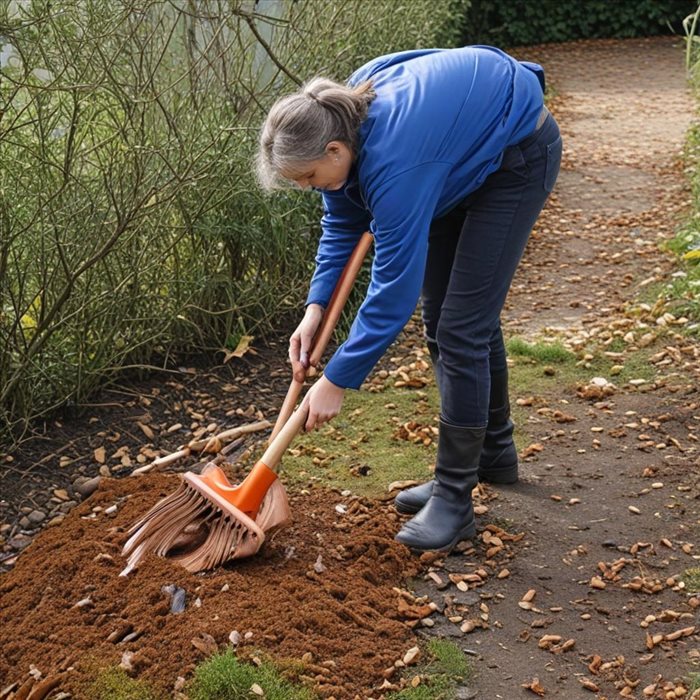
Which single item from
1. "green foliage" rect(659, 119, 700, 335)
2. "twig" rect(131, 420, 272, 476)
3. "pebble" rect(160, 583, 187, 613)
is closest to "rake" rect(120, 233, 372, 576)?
"pebble" rect(160, 583, 187, 613)

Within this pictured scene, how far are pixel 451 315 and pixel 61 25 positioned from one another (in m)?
1.72

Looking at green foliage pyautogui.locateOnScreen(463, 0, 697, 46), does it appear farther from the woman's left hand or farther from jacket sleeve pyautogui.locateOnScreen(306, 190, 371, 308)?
the woman's left hand

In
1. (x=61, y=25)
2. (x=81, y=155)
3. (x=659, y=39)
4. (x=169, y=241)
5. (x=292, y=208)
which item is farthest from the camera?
(x=659, y=39)

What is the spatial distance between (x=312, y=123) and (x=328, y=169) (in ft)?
0.44

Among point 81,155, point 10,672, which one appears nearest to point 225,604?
point 10,672

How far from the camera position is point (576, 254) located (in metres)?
6.89

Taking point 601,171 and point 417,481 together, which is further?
point 601,171

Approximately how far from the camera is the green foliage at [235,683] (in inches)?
105

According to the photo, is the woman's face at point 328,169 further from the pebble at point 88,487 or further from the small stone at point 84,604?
the pebble at point 88,487

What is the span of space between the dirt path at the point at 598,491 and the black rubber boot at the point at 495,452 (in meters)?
0.09

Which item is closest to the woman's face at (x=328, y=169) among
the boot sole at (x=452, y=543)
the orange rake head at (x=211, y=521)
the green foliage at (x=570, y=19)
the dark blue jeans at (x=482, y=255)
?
the dark blue jeans at (x=482, y=255)

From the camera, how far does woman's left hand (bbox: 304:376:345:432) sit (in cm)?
295

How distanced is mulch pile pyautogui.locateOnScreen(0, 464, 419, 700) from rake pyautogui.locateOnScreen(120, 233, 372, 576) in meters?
0.07

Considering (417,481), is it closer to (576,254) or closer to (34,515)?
(34,515)
